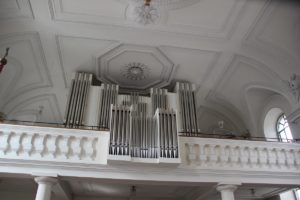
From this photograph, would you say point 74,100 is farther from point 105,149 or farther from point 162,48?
point 162,48

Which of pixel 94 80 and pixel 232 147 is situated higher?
pixel 94 80

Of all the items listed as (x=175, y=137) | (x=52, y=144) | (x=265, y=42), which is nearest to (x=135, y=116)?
(x=175, y=137)

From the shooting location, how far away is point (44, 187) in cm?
609

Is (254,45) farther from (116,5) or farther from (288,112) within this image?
(116,5)

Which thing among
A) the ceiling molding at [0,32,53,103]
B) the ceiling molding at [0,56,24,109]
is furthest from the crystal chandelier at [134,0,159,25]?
the ceiling molding at [0,56,24,109]

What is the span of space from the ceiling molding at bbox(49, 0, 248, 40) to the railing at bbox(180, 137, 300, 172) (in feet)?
10.7

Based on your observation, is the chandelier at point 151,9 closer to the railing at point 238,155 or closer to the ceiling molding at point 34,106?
the railing at point 238,155

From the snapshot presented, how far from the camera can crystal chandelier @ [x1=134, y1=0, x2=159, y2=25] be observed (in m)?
7.48

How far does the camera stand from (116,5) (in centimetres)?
747

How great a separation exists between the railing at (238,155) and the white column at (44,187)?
3152 millimetres

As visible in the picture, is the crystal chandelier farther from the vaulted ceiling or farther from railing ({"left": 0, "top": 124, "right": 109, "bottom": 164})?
railing ({"left": 0, "top": 124, "right": 109, "bottom": 164})

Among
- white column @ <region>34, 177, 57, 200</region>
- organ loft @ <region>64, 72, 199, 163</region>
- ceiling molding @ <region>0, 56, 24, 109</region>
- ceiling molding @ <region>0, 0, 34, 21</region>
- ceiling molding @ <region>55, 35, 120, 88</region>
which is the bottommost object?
white column @ <region>34, 177, 57, 200</region>

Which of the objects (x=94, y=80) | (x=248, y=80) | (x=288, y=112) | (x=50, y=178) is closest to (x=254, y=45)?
(x=248, y=80)

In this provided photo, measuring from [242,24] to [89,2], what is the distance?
436cm
